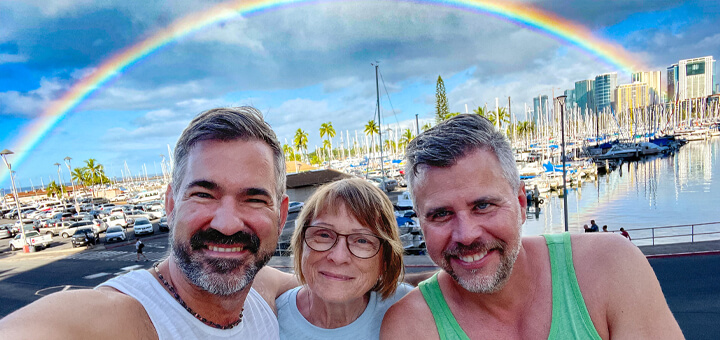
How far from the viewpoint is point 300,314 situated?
9.83 feet

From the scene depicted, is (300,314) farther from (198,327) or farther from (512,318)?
(512,318)

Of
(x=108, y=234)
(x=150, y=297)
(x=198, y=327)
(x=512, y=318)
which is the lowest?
(x=108, y=234)

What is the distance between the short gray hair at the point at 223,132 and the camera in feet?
A: 8.26

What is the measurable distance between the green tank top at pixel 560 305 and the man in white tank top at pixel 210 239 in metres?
1.25

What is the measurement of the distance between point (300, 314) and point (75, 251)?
2974 cm

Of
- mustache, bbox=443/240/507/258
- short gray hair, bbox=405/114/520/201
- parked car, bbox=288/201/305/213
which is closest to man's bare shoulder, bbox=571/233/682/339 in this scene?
mustache, bbox=443/240/507/258

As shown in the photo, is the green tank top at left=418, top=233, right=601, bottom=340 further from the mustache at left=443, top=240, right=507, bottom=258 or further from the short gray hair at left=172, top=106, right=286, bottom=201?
the short gray hair at left=172, top=106, right=286, bottom=201

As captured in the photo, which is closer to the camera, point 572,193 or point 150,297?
point 150,297

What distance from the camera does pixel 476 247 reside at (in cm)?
247

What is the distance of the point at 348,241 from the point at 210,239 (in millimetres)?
995

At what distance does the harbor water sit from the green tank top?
2303 cm

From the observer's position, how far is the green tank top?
2309 millimetres

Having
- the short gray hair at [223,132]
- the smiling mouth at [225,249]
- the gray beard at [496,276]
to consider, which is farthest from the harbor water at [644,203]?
the smiling mouth at [225,249]

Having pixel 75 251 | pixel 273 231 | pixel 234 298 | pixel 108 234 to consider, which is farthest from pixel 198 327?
pixel 108 234
